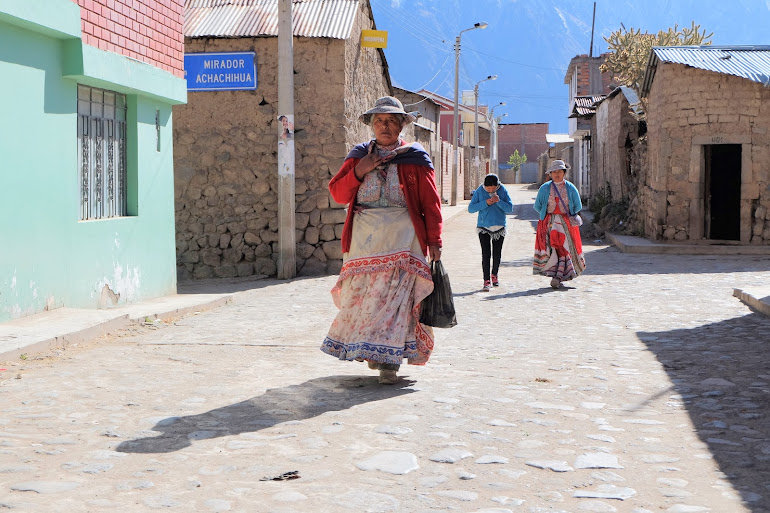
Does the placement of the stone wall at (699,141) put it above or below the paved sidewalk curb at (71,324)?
above

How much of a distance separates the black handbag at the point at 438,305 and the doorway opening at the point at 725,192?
537 inches

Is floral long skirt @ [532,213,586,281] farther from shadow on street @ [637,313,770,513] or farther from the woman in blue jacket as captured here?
shadow on street @ [637,313,770,513]

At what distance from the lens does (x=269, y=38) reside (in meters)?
13.4

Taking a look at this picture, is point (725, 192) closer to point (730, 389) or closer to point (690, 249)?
point (690, 249)

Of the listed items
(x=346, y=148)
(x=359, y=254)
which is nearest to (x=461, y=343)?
(x=359, y=254)

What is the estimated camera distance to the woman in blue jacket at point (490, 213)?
11.5 m

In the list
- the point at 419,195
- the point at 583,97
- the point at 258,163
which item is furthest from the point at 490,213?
the point at 583,97

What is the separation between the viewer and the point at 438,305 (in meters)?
5.68

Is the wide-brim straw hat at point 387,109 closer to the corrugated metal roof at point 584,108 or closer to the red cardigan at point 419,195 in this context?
A: the red cardigan at point 419,195

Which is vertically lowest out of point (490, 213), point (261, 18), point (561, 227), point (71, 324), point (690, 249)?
point (71, 324)

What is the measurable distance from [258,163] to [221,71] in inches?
55.3

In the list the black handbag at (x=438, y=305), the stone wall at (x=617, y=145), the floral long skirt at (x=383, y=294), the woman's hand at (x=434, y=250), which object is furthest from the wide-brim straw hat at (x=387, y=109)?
the stone wall at (x=617, y=145)

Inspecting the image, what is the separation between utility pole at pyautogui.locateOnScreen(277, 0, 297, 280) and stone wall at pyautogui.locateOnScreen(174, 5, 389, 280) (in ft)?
1.75

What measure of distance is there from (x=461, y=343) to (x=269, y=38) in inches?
294
